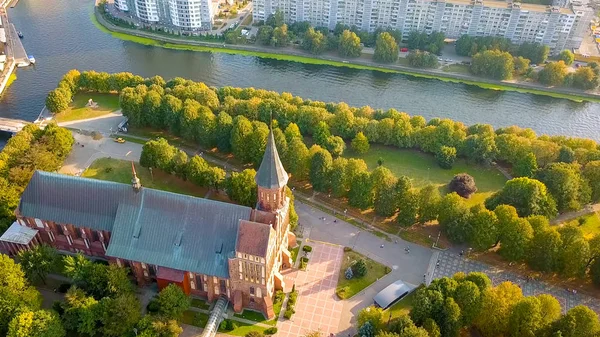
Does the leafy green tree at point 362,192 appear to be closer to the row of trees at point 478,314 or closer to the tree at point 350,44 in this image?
the row of trees at point 478,314

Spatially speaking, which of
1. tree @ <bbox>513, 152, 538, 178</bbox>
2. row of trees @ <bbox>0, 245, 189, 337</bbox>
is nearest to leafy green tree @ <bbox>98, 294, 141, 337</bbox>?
row of trees @ <bbox>0, 245, 189, 337</bbox>

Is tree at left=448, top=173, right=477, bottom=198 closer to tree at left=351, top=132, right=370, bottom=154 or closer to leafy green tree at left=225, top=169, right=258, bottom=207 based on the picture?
tree at left=351, top=132, right=370, bottom=154

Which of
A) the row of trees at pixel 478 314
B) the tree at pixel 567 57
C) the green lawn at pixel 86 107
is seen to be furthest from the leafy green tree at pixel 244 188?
the tree at pixel 567 57

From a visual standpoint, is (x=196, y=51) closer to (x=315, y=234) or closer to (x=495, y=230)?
(x=315, y=234)

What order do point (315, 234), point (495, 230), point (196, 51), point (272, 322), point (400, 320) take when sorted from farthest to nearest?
point (196, 51) < point (315, 234) < point (495, 230) < point (272, 322) < point (400, 320)

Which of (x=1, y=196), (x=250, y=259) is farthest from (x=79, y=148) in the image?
(x=250, y=259)

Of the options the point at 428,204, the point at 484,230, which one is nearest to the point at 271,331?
the point at 428,204
